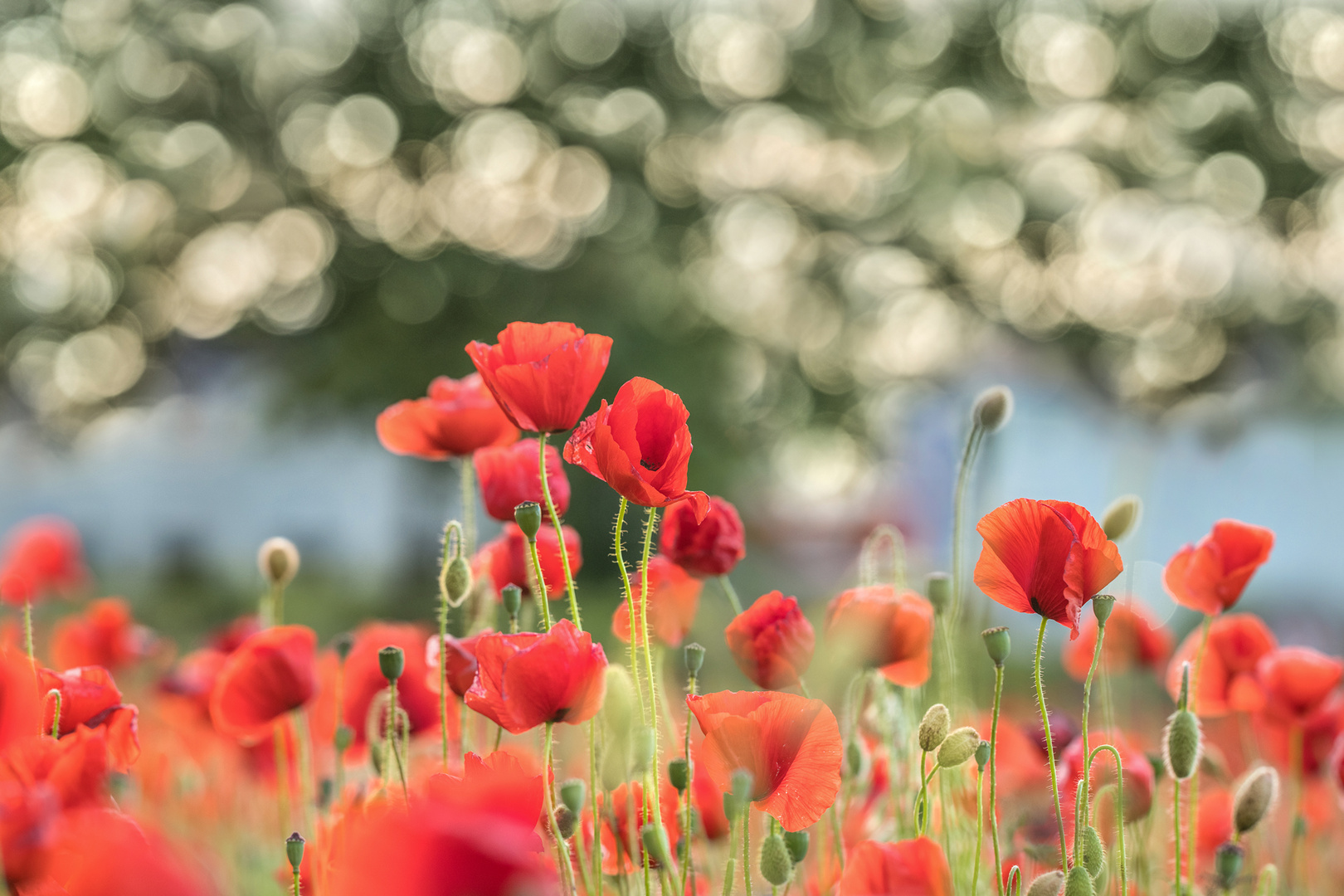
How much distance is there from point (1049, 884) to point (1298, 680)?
0.61 meters

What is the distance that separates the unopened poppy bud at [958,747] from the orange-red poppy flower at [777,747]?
9cm

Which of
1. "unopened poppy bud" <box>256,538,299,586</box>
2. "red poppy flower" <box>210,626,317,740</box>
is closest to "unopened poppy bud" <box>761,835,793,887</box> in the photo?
"red poppy flower" <box>210,626,317,740</box>

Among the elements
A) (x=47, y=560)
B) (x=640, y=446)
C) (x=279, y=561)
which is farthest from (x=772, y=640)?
(x=47, y=560)

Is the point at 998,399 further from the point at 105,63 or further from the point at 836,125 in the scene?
the point at 105,63

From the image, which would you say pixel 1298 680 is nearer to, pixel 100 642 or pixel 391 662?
pixel 391 662

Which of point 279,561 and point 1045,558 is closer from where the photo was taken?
point 1045,558

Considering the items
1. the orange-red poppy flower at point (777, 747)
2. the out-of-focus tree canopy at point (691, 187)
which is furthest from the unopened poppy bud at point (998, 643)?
the out-of-focus tree canopy at point (691, 187)

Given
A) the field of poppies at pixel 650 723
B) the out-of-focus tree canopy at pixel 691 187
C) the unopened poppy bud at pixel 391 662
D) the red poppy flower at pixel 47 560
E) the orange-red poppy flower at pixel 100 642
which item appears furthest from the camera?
the out-of-focus tree canopy at pixel 691 187

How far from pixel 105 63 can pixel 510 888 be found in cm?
940

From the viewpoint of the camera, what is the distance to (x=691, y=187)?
8.78m

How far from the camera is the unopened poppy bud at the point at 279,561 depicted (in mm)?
1231

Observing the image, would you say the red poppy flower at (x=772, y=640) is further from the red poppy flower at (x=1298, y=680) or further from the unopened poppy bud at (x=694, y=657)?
the red poppy flower at (x=1298, y=680)

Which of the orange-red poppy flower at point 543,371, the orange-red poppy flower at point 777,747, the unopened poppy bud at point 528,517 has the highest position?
the orange-red poppy flower at point 543,371

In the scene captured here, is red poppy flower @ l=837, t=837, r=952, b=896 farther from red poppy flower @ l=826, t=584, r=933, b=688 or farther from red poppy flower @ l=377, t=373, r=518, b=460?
red poppy flower @ l=377, t=373, r=518, b=460
